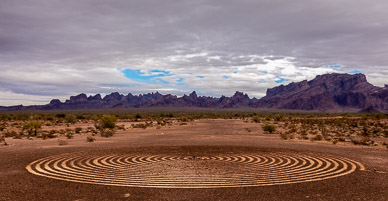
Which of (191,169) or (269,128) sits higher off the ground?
(269,128)

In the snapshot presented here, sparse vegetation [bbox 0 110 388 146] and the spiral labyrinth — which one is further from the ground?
sparse vegetation [bbox 0 110 388 146]

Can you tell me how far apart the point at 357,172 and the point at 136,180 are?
9.73 metres

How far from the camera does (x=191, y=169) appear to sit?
14.4 metres

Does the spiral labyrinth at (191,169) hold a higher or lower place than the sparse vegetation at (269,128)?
lower

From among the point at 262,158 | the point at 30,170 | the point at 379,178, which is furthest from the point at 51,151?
the point at 379,178

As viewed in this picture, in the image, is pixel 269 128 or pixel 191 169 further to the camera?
pixel 269 128

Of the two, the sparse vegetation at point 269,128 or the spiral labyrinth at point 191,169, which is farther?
the sparse vegetation at point 269,128

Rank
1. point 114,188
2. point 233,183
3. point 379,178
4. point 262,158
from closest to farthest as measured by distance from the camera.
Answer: point 114,188 → point 233,183 → point 379,178 → point 262,158

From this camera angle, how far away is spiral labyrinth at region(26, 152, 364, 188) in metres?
12.0

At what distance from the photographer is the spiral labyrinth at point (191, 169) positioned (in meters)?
12.0

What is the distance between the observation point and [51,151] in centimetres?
2033

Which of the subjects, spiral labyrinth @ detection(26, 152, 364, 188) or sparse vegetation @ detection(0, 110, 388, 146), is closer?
spiral labyrinth @ detection(26, 152, 364, 188)

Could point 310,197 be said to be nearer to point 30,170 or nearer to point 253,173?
point 253,173

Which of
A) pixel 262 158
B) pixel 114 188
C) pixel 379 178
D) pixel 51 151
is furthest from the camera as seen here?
pixel 51 151
